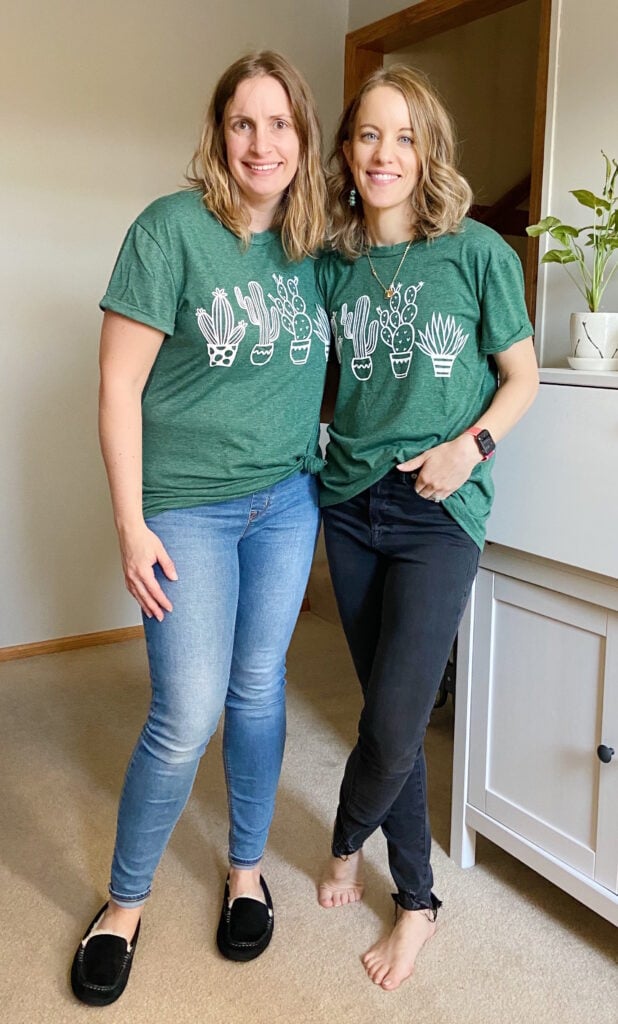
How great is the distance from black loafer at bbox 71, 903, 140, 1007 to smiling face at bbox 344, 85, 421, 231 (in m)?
1.24

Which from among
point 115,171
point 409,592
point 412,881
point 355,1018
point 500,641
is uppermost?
point 115,171

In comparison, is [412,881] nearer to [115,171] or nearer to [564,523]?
[564,523]

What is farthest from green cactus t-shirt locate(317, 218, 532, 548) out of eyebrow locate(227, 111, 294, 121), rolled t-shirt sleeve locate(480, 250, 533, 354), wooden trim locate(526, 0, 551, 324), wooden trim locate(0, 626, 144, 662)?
wooden trim locate(0, 626, 144, 662)

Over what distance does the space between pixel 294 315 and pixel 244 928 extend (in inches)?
40.3

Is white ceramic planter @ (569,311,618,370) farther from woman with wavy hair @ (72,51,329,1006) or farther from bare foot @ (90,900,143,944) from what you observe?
bare foot @ (90,900,143,944)

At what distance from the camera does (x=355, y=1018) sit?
145 centimetres

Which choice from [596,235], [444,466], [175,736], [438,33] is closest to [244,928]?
[175,736]

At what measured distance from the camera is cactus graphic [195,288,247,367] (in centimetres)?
136

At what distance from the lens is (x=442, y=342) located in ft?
4.58

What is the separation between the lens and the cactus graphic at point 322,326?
1482 millimetres

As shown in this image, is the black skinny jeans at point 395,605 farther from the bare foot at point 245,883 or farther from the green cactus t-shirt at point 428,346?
the bare foot at point 245,883

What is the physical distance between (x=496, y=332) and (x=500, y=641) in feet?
2.04

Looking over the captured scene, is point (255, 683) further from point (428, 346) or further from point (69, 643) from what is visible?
point (69, 643)

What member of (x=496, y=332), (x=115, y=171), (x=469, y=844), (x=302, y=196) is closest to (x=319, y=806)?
(x=469, y=844)
